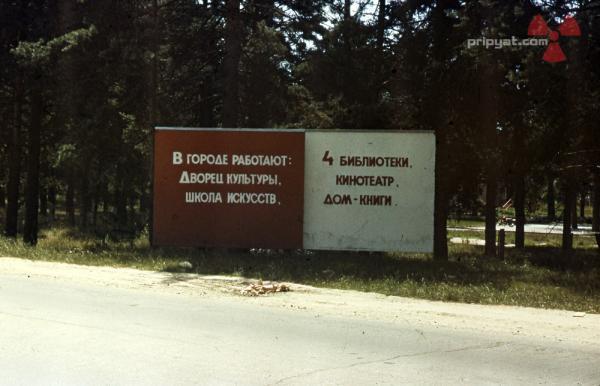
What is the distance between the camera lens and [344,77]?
2008cm

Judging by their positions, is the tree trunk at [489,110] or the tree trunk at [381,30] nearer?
the tree trunk at [489,110]

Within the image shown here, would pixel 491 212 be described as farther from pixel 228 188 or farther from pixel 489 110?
pixel 228 188

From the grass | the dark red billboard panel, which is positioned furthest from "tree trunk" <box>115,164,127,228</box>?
the dark red billboard panel

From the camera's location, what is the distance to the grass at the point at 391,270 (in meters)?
11.9

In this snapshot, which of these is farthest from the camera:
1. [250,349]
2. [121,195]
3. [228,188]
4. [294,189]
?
[121,195]

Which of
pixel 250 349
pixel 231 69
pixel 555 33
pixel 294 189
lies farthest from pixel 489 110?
pixel 250 349

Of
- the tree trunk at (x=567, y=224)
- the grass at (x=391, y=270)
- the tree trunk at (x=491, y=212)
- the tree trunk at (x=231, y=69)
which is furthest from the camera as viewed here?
the tree trunk at (x=567, y=224)

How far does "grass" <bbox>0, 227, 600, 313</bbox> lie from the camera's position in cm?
1193

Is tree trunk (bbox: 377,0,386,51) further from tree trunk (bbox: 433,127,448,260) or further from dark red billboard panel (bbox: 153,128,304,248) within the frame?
dark red billboard panel (bbox: 153,128,304,248)

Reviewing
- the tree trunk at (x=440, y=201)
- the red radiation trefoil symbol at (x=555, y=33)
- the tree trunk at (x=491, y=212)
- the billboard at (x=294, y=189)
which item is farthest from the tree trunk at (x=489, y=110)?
the billboard at (x=294, y=189)

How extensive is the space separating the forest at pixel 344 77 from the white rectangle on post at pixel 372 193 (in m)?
2.76

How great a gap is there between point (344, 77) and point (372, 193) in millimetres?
4786

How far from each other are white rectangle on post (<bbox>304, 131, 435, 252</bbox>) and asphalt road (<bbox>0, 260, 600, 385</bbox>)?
703cm

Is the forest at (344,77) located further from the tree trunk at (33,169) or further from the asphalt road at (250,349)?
the asphalt road at (250,349)
